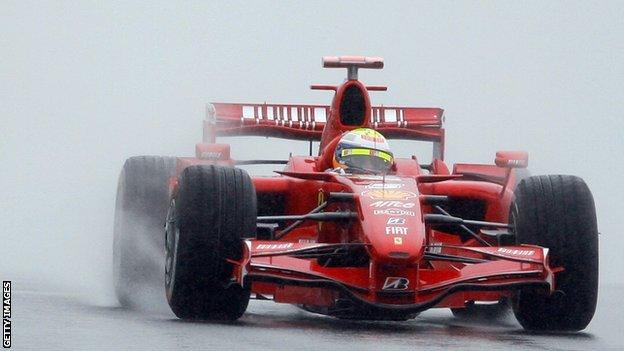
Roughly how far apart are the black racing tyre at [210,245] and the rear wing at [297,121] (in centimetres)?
455

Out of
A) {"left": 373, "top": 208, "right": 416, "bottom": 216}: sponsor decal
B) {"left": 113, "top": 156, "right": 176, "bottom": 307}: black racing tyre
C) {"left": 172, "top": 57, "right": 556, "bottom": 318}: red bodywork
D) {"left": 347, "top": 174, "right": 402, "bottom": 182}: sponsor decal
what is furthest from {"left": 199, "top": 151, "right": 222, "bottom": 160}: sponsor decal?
{"left": 373, "top": 208, "right": 416, "bottom": 216}: sponsor decal

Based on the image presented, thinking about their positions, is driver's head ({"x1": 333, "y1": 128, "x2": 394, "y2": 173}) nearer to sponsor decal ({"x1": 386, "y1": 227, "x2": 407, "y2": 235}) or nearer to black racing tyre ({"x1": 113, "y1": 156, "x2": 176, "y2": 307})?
black racing tyre ({"x1": 113, "y1": 156, "x2": 176, "y2": 307})

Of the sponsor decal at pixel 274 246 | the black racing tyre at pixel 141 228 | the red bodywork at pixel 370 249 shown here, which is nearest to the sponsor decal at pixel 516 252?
the red bodywork at pixel 370 249

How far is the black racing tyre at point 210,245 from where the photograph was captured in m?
14.6

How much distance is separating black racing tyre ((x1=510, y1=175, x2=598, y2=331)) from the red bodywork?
0.26 m

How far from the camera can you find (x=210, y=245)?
14.6m

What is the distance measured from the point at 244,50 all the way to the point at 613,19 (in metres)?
9.96

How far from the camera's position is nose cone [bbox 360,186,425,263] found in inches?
557

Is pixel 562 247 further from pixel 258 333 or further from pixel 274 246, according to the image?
pixel 258 333

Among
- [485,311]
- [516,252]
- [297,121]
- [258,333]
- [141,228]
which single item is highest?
[297,121]

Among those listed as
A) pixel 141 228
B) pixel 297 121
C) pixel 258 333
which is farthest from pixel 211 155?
pixel 258 333

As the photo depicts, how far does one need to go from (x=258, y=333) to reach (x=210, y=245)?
1.33m

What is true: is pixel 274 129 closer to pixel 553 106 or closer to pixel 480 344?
pixel 480 344

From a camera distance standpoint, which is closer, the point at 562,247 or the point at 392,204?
the point at 392,204
